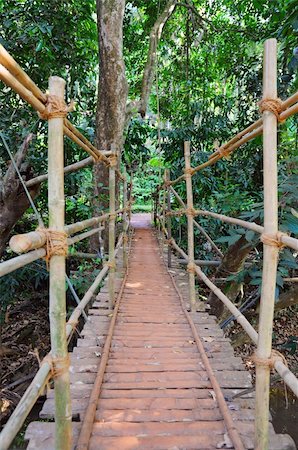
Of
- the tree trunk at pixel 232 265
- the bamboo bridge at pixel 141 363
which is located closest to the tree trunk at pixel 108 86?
the tree trunk at pixel 232 265

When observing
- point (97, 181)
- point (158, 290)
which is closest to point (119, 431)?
point (158, 290)

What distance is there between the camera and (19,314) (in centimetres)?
567

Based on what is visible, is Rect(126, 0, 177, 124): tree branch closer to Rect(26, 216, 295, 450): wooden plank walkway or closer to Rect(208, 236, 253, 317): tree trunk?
Rect(208, 236, 253, 317): tree trunk

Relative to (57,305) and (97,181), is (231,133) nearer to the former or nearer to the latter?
(97,181)

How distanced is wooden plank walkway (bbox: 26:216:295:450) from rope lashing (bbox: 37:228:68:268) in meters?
0.69

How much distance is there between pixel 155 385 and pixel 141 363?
0.23m

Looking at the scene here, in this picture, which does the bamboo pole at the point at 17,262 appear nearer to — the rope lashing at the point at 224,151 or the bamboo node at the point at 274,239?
the bamboo node at the point at 274,239

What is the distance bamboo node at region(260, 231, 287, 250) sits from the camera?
3.69 feet

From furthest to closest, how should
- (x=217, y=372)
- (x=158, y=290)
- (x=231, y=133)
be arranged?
1. (x=231, y=133)
2. (x=158, y=290)
3. (x=217, y=372)

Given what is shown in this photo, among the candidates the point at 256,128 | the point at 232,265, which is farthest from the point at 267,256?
the point at 232,265

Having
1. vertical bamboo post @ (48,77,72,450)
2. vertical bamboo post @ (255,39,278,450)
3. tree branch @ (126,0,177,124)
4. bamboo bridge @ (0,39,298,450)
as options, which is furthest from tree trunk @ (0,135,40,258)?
tree branch @ (126,0,177,124)

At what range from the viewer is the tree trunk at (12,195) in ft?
8.67

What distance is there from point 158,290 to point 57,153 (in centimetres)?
249

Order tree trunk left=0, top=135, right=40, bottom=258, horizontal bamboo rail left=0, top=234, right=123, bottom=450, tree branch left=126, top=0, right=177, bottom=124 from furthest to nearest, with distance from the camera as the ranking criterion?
tree branch left=126, top=0, right=177, bottom=124
tree trunk left=0, top=135, right=40, bottom=258
horizontal bamboo rail left=0, top=234, right=123, bottom=450
